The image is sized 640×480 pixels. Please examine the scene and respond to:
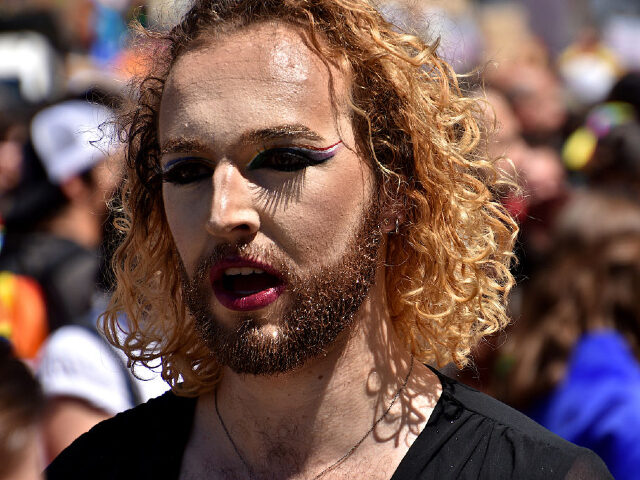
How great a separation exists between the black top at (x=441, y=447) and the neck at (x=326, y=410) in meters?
0.08

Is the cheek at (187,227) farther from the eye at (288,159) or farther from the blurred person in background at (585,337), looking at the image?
the blurred person in background at (585,337)

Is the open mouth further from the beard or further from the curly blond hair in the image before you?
the curly blond hair

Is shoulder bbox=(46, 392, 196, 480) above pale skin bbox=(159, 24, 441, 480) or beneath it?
beneath

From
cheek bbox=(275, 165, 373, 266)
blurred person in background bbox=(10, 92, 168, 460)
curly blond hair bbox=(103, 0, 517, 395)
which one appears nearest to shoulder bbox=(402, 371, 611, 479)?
curly blond hair bbox=(103, 0, 517, 395)

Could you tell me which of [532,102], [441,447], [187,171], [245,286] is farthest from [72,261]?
[532,102]

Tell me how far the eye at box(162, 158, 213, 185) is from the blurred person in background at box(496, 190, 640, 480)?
5.99 feet

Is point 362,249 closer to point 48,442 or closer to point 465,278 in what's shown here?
point 465,278

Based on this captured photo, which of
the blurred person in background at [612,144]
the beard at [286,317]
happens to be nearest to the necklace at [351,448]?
the beard at [286,317]

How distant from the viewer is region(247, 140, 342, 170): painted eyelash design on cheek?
208cm

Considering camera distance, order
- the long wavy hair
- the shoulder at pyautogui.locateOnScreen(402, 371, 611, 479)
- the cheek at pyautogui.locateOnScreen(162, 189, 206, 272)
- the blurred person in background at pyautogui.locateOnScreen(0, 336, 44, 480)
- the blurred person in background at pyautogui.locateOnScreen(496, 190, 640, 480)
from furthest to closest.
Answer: the long wavy hair → the blurred person in background at pyautogui.locateOnScreen(496, 190, 640, 480) → the cheek at pyautogui.locateOnScreen(162, 189, 206, 272) → the shoulder at pyautogui.locateOnScreen(402, 371, 611, 479) → the blurred person in background at pyautogui.locateOnScreen(0, 336, 44, 480)

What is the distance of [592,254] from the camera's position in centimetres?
349

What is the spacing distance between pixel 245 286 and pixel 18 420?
26.3 inches

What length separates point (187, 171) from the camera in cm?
218

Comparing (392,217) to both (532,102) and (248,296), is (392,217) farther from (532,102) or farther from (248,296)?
(532,102)
